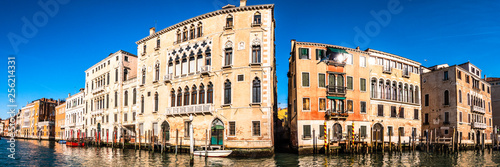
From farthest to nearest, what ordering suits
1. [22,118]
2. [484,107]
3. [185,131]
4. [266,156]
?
[22,118] < [484,107] < [185,131] < [266,156]

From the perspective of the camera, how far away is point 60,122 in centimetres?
7100

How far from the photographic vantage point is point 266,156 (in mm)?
27062

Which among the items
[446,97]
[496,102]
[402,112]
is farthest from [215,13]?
[496,102]

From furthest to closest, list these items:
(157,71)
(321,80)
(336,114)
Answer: (157,71) < (321,80) < (336,114)

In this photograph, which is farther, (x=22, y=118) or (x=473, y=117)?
(x=22, y=118)

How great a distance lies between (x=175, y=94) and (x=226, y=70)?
6693mm

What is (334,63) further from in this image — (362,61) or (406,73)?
(406,73)

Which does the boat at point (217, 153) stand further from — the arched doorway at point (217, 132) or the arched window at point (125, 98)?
the arched window at point (125, 98)

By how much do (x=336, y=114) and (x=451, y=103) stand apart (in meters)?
16.0

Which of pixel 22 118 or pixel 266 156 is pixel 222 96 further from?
pixel 22 118

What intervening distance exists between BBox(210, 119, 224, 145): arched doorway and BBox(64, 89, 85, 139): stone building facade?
1309 inches

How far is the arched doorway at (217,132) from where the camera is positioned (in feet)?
94.9

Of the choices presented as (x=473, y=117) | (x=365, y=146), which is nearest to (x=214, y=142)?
(x=365, y=146)

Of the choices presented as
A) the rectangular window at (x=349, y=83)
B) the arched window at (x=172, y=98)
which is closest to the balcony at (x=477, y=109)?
the rectangular window at (x=349, y=83)
